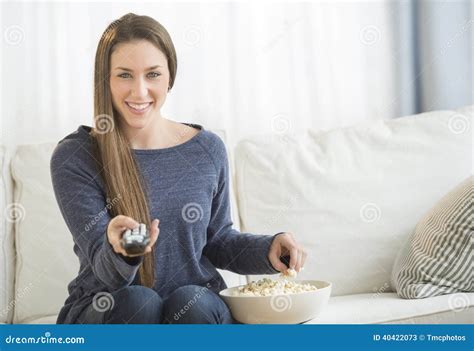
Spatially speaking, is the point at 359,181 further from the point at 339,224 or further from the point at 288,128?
the point at 288,128

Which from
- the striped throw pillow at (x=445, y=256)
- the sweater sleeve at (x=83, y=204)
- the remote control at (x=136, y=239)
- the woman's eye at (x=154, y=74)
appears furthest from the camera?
the striped throw pillow at (x=445, y=256)

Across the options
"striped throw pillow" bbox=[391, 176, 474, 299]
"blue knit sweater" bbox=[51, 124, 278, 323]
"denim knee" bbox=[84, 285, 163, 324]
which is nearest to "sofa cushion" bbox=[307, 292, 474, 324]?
"striped throw pillow" bbox=[391, 176, 474, 299]

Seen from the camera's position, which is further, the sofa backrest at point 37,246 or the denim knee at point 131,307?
the sofa backrest at point 37,246

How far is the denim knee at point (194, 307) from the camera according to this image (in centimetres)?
103

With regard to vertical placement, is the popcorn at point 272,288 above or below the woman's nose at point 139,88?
below

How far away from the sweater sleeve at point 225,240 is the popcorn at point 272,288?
0.07 metres

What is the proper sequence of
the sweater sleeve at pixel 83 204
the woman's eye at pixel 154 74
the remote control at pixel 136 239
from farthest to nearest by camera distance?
A: the woman's eye at pixel 154 74, the sweater sleeve at pixel 83 204, the remote control at pixel 136 239

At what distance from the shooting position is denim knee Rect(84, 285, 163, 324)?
3.31 ft

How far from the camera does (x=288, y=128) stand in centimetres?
159

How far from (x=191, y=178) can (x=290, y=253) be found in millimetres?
196
